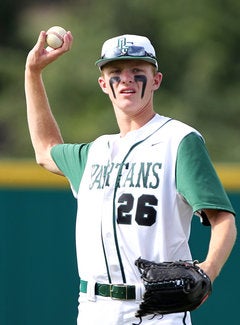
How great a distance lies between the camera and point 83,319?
14.4 feet

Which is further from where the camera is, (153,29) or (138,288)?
(153,29)

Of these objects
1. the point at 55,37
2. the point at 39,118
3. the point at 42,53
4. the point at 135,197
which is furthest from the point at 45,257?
the point at 135,197

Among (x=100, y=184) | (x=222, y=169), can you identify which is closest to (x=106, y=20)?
(x=222, y=169)

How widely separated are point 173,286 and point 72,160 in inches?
38.9

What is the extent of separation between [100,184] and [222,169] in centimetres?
236

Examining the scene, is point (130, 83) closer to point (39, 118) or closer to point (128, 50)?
point (128, 50)

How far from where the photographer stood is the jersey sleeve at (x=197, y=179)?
4035 mm

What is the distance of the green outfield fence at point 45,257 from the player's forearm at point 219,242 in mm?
2471

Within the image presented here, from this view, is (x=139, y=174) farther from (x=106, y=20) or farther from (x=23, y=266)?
(x=106, y=20)

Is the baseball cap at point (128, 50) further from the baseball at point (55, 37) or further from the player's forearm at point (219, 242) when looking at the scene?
the player's forearm at point (219, 242)

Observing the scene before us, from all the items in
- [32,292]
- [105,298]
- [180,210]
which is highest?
[180,210]

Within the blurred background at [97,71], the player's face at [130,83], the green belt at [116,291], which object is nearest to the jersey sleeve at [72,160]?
the player's face at [130,83]

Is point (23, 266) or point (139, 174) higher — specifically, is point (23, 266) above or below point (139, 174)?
below

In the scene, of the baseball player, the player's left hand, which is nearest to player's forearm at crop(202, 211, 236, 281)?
the baseball player
